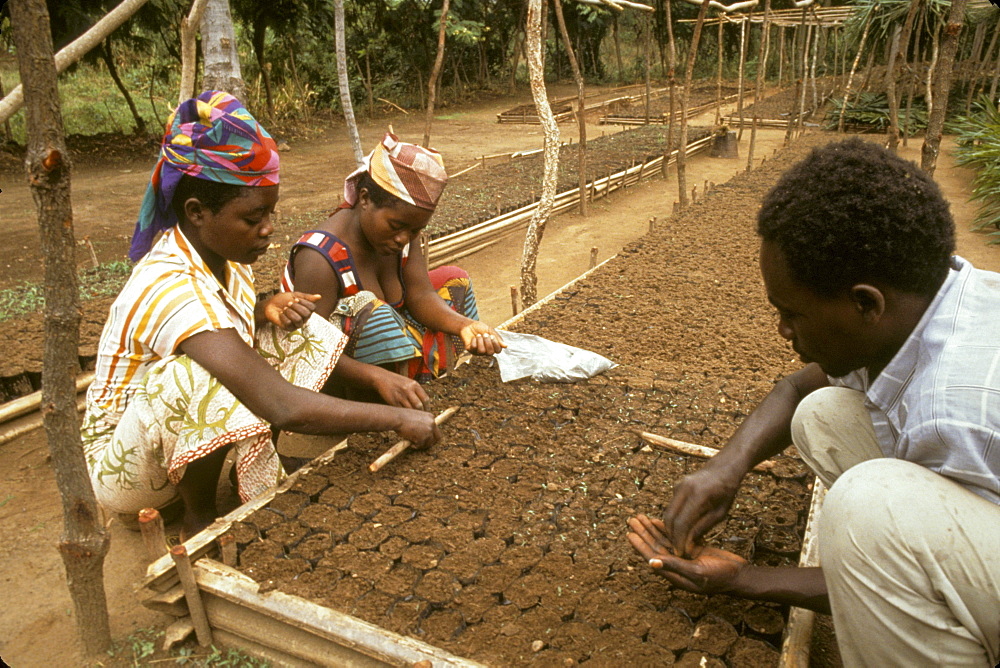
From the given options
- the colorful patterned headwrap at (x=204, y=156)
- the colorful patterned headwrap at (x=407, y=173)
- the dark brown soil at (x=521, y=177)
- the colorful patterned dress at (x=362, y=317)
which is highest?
the colorful patterned headwrap at (x=204, y=156)

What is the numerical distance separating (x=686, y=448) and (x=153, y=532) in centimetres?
159

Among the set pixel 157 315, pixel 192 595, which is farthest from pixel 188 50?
pixel 192 595

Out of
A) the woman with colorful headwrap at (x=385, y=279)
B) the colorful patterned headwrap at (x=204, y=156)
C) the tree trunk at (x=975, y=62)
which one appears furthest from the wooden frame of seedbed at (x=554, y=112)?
the colorful patterned headwrap at (x=204, y=156)

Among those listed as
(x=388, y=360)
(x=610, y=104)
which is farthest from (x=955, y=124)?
(x=388, y=360)

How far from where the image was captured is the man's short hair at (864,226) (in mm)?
1247

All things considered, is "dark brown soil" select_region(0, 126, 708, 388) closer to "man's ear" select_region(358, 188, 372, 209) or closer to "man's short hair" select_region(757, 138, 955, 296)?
"man's ear" select_region(358, 188, 372, 209)

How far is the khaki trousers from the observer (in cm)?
119

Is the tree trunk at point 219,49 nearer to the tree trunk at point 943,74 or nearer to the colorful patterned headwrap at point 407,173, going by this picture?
the colorful patterned headwrap at point 407,173

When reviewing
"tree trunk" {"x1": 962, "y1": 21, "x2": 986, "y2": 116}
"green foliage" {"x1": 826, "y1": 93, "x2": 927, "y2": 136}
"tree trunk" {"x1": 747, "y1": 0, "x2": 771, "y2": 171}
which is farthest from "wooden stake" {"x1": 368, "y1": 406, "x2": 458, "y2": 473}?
"green foliage" {"x1": 826, "y1": 93, "x2": 927, "y2": 136}

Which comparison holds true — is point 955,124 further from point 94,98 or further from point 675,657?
point 94,98

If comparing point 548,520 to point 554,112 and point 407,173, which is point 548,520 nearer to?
point 407,173

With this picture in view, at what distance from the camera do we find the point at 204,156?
81.0 inches

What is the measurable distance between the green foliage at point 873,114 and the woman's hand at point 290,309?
471 inches

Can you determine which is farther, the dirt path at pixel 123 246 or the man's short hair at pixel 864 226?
the dirt path at pixel 123 246
